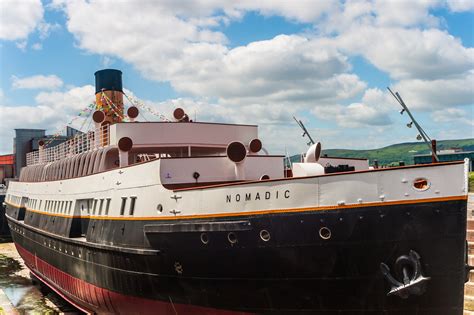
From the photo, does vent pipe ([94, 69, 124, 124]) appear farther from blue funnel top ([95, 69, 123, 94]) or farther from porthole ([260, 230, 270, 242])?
porthole ([260, 230, 270, 242])

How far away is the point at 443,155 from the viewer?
86188 mm

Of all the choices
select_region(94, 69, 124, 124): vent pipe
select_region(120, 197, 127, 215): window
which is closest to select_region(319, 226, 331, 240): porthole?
select_region(120, 197, 127, 215): window

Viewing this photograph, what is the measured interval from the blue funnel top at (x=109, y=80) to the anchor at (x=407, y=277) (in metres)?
20.5

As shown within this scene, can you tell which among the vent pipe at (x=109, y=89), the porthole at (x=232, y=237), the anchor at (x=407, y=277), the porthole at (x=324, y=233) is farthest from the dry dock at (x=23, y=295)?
the anchor at (x=407, y=277)

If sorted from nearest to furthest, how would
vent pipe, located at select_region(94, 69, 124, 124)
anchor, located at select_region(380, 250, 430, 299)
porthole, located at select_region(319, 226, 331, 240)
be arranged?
anchor, located at select_region(380, 250, 430, 299), porthole, located at select_region(319, 226, 331, 240), vent pipe, located at select_region(94, 69, 124, 124)

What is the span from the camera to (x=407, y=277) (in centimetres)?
1020

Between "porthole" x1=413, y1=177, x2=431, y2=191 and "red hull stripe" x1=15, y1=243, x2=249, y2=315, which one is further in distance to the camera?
"red hull stripe" x1=15, y1=243, x2=249, y2=315

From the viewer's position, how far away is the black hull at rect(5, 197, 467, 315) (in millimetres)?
10203

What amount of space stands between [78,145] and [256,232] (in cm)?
1445

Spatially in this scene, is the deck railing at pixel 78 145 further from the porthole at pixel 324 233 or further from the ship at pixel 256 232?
the porthole at pixel 324 233

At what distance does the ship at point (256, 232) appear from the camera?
10242 millimetres

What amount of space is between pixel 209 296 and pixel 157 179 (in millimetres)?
3902

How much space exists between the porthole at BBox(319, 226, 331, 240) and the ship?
0.08ft

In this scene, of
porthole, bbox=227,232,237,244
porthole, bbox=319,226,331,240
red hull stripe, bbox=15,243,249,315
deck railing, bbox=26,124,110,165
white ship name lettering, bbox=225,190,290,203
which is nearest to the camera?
→ porthole, bbox=319,226,331,240
